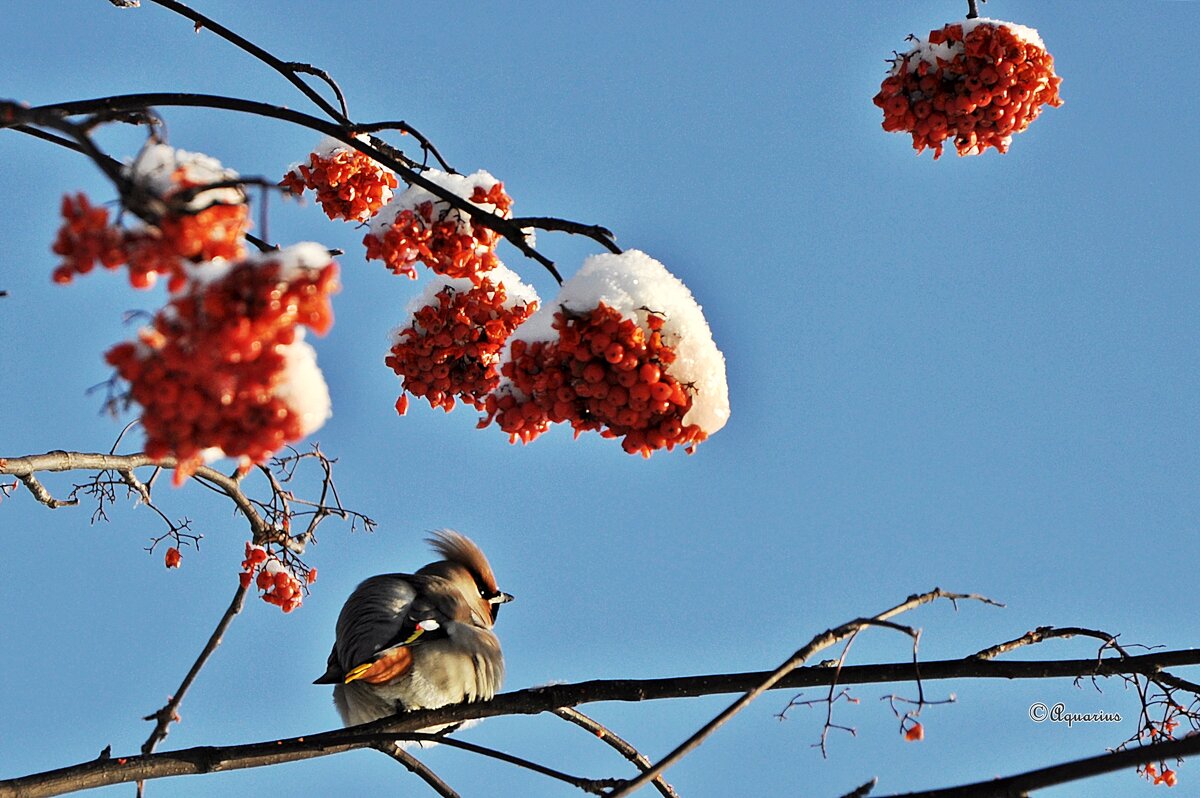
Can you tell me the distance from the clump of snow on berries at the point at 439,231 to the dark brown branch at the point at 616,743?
1697 millimetres

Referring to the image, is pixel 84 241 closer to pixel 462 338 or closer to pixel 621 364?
pixel 621 364

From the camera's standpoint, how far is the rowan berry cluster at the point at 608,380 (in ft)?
10.00

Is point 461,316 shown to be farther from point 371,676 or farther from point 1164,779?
point 1164,779

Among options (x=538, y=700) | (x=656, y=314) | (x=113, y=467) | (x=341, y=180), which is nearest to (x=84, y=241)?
(x=656, y=314)

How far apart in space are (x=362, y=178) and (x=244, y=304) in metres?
2.77

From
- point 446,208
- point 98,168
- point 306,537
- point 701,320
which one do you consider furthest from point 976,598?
point 306,537

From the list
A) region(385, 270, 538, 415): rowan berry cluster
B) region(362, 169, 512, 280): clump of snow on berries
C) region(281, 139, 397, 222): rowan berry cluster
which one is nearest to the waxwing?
region(385, 270, 538, 415): rowan berry cluster

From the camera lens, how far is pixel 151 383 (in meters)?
2.04

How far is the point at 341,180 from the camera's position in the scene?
4625 millimetres

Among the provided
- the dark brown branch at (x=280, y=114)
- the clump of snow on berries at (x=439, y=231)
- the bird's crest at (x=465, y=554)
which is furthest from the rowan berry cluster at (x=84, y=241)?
the bird's crest at (x=465, y=554)

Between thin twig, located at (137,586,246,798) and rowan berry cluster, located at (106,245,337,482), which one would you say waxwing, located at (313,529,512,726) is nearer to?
thin twig, located at (137,586,246,798)

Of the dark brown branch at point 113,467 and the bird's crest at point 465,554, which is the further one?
the bird's crest at point 465,554

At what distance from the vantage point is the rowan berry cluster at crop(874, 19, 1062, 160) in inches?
172

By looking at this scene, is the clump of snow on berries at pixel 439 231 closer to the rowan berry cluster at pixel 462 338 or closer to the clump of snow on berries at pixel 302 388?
the rowan berry cluster at pixel 462 338
